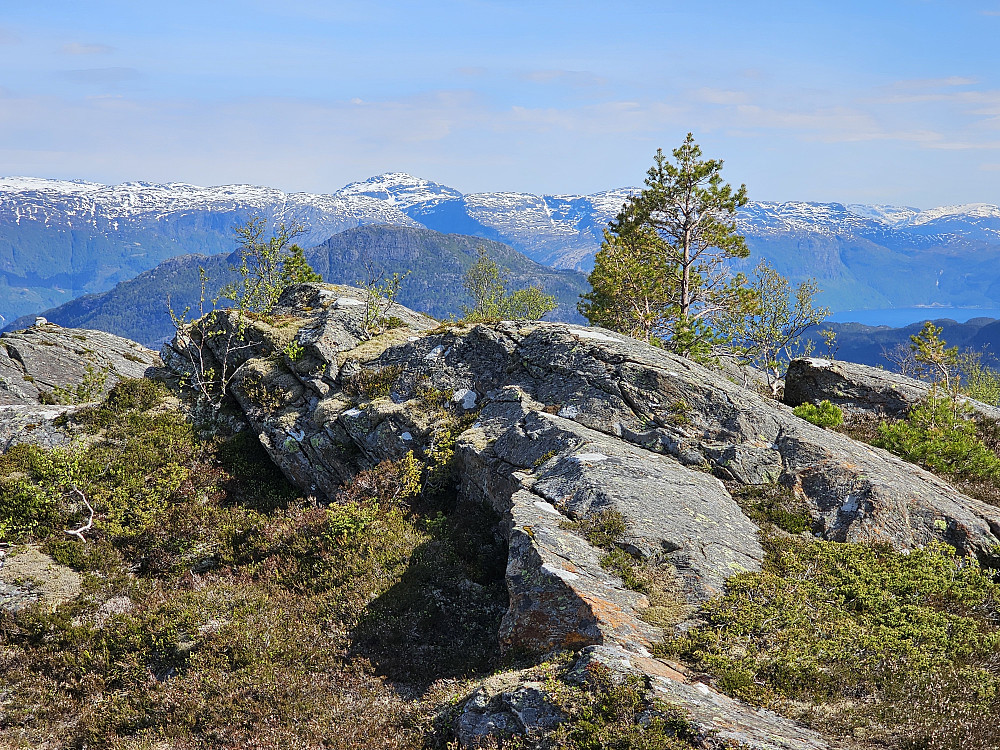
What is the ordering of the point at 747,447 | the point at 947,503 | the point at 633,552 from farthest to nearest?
1. the point at 747,447
2. the point at 947,503
3. the point at 633,552

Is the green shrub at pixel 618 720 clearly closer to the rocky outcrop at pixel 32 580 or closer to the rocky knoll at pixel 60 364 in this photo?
the rocky outcrop at pixel 32 580

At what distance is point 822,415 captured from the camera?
773 inches

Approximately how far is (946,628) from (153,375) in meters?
25.1

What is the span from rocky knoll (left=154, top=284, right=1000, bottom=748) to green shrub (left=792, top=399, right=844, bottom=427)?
3025 mm

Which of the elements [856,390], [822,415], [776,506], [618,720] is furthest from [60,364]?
[856,390]

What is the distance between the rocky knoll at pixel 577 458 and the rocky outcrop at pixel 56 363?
97.5 feet

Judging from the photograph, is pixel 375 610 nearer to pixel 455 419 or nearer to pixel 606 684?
pixel 606 684

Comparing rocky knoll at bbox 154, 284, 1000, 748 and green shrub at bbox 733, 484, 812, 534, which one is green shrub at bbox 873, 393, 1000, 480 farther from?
green shrub at bbox 733, 484, 812, 534

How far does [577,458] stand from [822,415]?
10.8 metres

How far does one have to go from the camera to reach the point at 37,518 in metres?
15.3

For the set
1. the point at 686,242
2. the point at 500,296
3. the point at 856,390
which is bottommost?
the point at 856,390

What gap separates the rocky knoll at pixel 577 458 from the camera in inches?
363

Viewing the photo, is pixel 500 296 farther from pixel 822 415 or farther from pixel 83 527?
pixel 83 527

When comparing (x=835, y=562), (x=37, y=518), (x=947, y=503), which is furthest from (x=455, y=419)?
(x=947, y=503)
